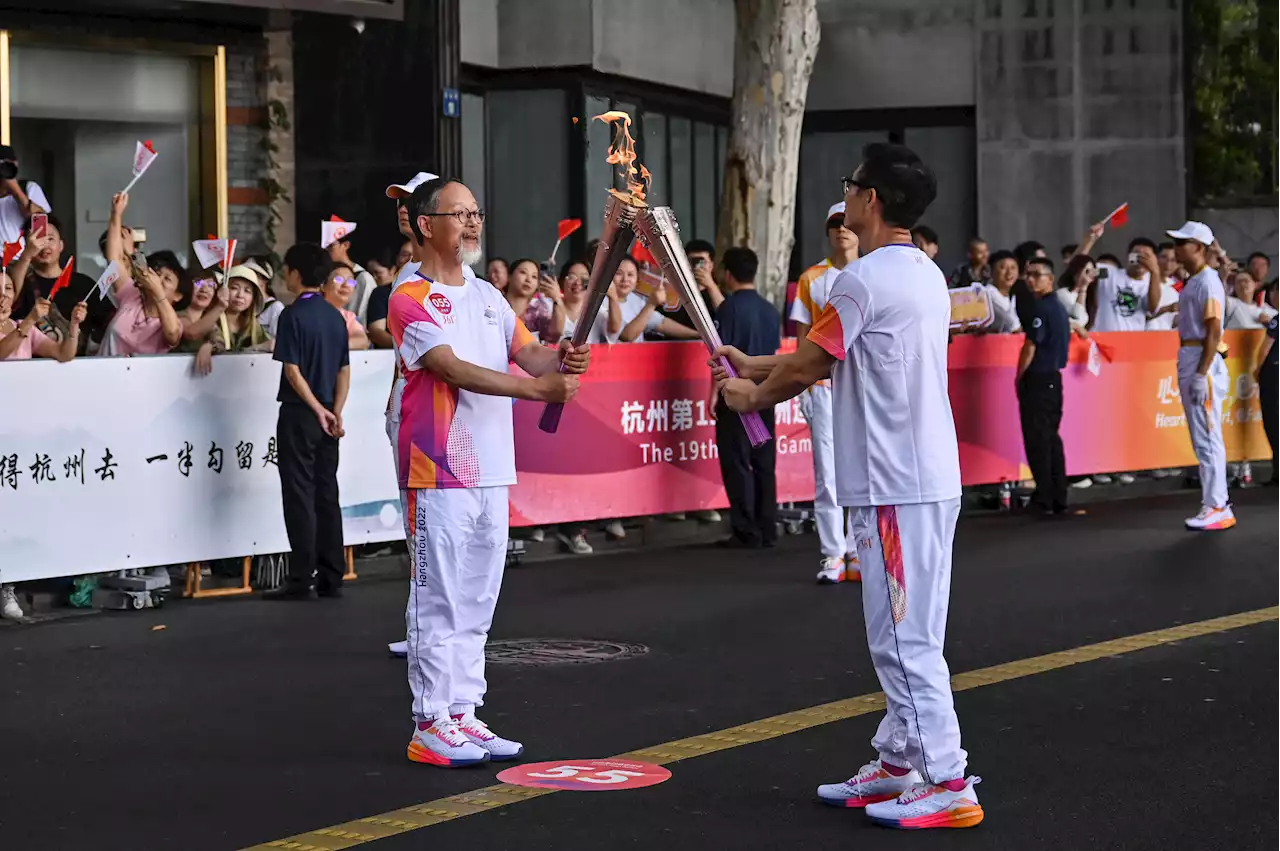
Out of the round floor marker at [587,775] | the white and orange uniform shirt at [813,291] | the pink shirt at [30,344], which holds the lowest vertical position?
the round floor marker at [587,775]

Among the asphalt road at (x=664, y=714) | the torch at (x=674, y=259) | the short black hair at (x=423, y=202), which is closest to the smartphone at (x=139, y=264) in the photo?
the asphalt road at (x=664, y=714)

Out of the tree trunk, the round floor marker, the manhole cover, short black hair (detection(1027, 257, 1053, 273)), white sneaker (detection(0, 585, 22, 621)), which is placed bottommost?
the round floor marker

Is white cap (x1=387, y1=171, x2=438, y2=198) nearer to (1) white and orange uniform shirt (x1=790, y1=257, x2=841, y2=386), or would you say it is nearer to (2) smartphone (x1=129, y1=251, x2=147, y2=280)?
(1) white and orange uniform shirt (x1=790, y1=257, x2=841, y2=386)

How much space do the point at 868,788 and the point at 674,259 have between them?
1792mm

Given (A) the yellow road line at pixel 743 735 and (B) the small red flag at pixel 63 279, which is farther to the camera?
(B) the small red flag at pixel 63 279

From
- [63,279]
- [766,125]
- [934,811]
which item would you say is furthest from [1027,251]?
[934,811]

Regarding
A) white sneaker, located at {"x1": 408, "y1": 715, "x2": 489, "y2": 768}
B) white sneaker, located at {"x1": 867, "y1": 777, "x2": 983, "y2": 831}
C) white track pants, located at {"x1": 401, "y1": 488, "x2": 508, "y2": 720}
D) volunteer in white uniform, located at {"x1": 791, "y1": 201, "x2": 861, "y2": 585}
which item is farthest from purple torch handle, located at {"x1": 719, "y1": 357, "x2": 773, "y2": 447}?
volunteer in white uniform, located at {"x1": 791, "y1": 201, "x2": 861, "y2": 585}

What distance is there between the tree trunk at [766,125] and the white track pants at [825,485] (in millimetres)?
5165

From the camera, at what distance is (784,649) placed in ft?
30.8

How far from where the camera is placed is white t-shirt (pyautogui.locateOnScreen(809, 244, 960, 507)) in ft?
19.9

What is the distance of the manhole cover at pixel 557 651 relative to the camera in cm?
913

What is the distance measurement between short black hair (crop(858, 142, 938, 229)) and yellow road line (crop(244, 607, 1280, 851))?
2.08 meters

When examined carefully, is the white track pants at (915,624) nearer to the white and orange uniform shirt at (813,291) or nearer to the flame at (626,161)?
the flame at (626,161)

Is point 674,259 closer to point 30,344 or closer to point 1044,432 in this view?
point 30,344
